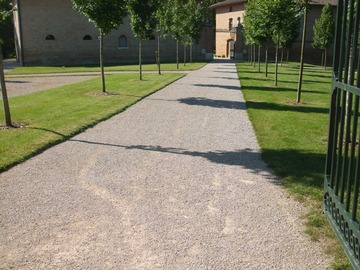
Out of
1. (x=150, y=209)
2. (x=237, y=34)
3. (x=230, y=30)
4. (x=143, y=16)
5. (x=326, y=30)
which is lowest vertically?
(x=150, y=209)

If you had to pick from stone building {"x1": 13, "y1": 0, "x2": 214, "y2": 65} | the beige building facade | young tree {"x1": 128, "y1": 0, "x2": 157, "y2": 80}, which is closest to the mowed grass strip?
young tree {"x1": 128, "y1": 0, "x2": 157, "y2": 80}

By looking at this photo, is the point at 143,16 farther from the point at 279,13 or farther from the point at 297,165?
the point at 297,165

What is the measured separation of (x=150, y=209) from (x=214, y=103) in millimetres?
9484

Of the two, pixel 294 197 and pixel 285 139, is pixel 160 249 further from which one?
pixel 285 139

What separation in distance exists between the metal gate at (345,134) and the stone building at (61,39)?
41250 millimetres

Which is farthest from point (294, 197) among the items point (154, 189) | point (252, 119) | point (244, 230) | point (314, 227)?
point (252, 119)

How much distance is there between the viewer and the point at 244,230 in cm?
429

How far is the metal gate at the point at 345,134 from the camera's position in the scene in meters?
3.53

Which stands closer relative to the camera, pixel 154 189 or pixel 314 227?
pixel 314 227

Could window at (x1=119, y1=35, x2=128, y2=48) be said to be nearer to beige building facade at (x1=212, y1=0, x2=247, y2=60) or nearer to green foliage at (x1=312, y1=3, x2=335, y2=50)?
beige building facade at (x1=212, y1=0, x2=247, y2=60)

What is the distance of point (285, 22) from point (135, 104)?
8011 mm

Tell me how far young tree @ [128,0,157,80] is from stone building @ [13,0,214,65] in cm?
2531

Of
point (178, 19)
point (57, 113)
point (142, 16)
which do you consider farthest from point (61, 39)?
point (57, 113)

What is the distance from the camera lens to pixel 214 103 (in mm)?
13984
